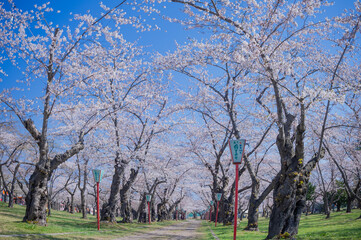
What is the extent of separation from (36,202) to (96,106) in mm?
5589

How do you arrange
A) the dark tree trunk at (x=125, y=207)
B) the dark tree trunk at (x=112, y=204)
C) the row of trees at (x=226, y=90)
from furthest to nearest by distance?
the dark tree trunk at (x=125, y=207)
the dark tree trunk at (x=112, y=204)
the row of trees at (x=226, y=90)

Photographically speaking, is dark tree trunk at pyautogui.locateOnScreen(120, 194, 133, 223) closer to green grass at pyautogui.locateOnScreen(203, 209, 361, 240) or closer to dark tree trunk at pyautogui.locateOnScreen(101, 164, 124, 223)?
dark tree trunk at pyautogui.locateOnScreen(101, 164, 124, 223)

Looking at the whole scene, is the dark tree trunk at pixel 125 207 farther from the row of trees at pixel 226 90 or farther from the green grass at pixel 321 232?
the green grass at pixel 321 232

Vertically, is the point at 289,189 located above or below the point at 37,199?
above

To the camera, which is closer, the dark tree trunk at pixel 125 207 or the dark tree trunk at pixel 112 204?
the dark tree trunk at pixel 112 204

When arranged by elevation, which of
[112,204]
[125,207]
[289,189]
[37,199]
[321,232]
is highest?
[289,189]

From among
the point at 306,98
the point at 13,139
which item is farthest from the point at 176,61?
the point at 13,139

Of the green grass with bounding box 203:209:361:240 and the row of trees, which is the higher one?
the row of trees

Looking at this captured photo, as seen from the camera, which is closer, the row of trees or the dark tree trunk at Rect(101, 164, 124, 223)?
the row of trees

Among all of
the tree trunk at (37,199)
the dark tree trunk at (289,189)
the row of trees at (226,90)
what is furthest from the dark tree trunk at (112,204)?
the dark tree trunk at (289,189)

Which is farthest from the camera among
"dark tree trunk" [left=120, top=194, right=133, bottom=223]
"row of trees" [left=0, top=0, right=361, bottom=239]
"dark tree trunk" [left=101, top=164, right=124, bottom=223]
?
"dark tree trunk" [left=120, top=194, right=133, bottom=223]

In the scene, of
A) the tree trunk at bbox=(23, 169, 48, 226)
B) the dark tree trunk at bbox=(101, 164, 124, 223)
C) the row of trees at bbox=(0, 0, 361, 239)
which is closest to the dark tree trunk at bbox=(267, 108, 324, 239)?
the row of trees at bbox=(0, 0, 361, 239)

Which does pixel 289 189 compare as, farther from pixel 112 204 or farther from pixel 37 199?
pixel 112 204

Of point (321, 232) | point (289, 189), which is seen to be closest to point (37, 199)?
point (289, 189)
